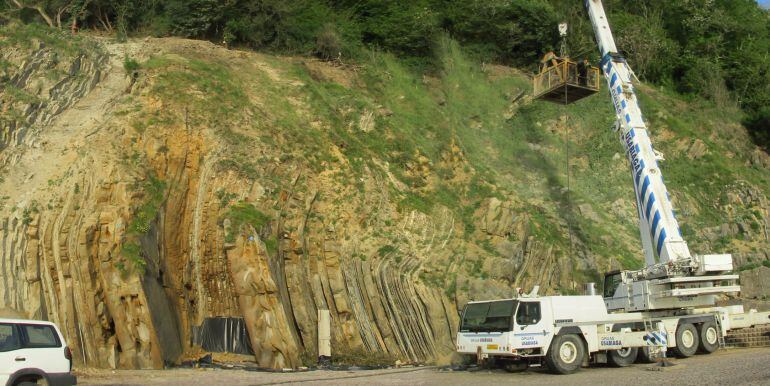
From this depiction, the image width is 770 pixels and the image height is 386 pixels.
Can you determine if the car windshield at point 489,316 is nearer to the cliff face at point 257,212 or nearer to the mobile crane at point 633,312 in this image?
the mobile crane at point 633,312

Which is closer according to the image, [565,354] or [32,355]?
[32,355]

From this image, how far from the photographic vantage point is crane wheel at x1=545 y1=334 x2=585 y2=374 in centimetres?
1634

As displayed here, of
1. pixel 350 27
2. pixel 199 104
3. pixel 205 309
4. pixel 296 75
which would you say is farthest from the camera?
pixel 350 27

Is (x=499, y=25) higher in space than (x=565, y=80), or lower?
higher

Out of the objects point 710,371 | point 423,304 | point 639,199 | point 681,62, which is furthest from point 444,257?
point 681,62

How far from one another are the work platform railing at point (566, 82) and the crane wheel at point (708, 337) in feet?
28.6

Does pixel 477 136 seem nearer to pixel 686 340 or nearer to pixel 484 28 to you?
pixel 484 28

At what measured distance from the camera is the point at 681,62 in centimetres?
4106

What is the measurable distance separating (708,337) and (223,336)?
13.1 metres

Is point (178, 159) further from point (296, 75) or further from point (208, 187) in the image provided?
point (296, 75)

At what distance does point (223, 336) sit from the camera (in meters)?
19.0

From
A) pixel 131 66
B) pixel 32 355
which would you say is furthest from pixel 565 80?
pixel 32 355

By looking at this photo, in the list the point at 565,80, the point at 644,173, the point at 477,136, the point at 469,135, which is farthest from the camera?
the point at 477,136

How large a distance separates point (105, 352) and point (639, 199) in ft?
49.4
